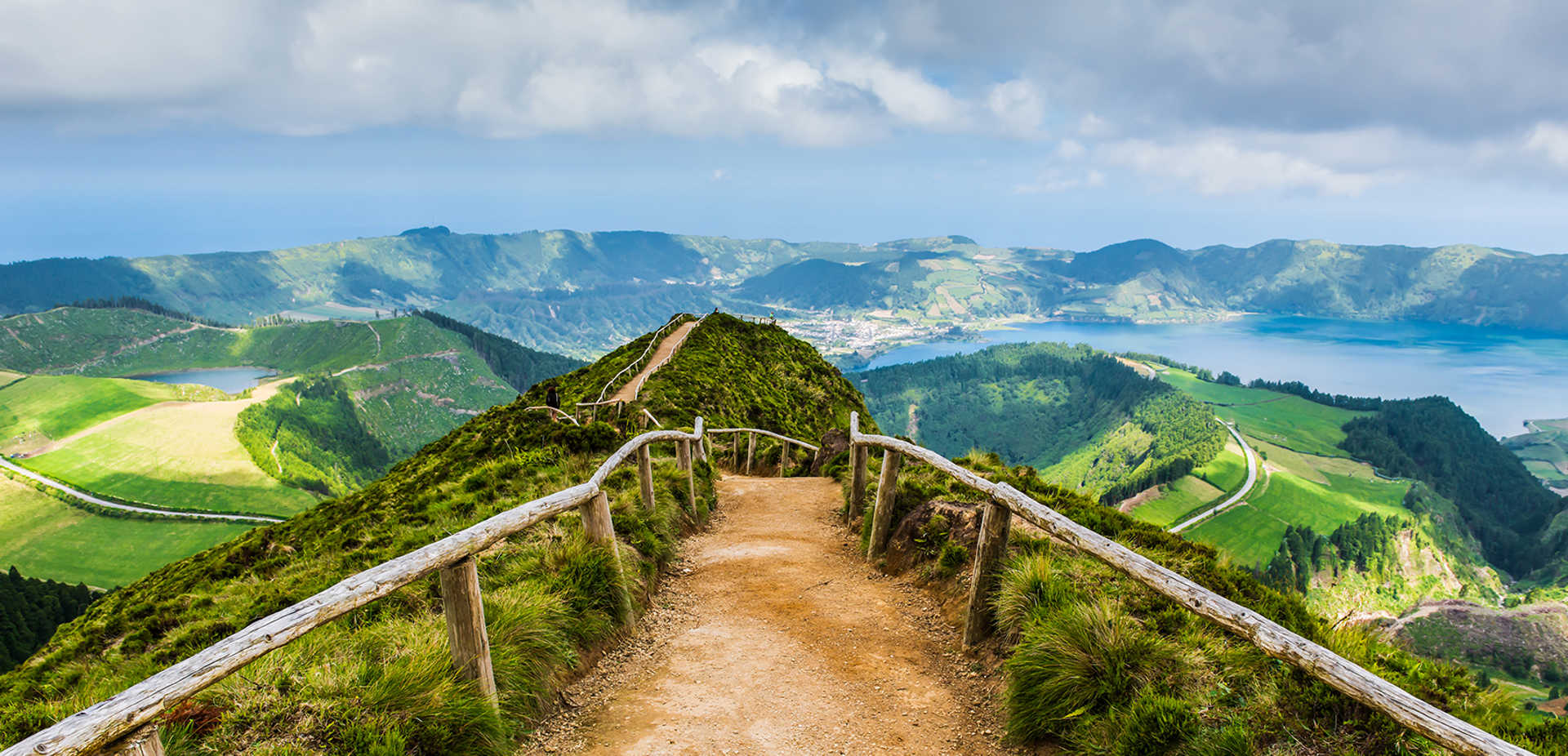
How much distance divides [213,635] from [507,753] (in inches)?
301

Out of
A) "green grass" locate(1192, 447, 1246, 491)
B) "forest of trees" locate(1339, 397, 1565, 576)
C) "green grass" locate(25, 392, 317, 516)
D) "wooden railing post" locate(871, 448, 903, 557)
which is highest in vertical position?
"wooden railing post" locate(871, 448, 903, 557)

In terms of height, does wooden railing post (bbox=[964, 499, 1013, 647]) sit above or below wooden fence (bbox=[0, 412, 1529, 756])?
below

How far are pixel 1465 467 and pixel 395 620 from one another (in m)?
240

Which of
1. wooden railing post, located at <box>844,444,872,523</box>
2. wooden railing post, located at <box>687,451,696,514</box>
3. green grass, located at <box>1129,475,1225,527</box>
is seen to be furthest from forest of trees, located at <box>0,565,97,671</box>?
green grass, located at <box>1129,475,1225,527</box>

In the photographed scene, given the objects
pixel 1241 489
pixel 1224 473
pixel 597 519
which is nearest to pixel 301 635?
pixel 597 519

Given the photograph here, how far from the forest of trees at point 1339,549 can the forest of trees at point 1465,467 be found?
5007cm

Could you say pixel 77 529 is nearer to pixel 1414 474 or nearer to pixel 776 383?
pixel 776 383

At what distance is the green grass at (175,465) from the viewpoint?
420 ft

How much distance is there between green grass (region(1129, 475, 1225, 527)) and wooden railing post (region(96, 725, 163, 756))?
5094 inches

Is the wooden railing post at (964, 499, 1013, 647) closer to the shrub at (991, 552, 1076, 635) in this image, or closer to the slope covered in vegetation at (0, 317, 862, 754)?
the shrub at (991, 552, 1076, 635)

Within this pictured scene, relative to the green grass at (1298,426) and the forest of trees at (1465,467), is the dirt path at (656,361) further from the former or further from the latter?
the forest of trees at (1465,467)

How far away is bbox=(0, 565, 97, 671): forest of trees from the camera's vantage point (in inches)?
2104

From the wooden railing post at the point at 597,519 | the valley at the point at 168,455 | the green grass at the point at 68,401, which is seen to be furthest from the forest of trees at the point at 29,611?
the green grass at the point at 68,401

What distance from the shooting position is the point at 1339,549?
371 ft
